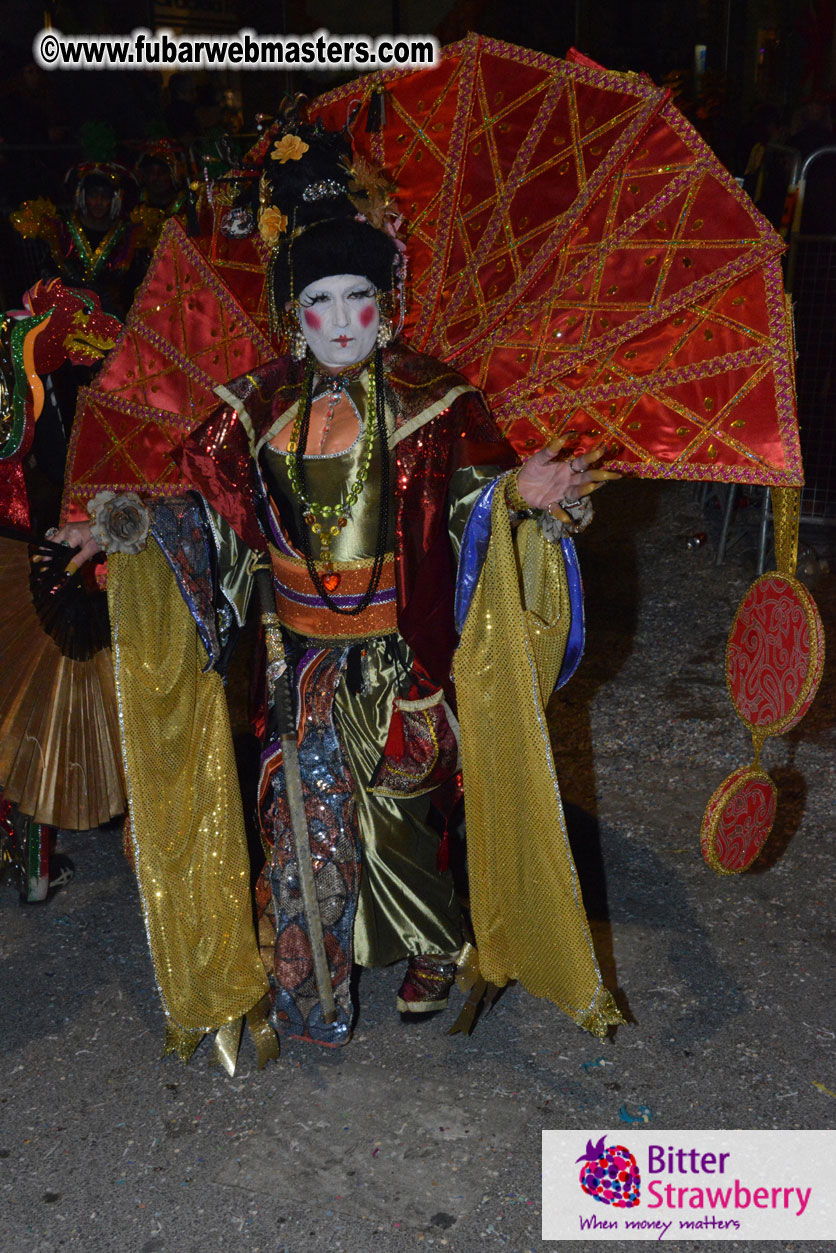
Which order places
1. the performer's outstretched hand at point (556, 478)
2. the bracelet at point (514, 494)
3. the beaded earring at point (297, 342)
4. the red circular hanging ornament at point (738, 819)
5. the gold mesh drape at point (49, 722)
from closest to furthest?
the performer's outstretched hand at point (556, 478) < the bracelet at point (514, 494) < the beaded earring at point (297, 342) < the red circular hanging ornament at point (738, 819) < the gold mesh drape at point (49, 722)

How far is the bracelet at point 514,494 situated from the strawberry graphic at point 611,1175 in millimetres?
1307

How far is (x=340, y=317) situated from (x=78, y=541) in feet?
2.49

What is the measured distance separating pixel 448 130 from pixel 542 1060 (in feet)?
6.96

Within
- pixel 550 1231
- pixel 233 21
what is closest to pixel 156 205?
pixel 233 21

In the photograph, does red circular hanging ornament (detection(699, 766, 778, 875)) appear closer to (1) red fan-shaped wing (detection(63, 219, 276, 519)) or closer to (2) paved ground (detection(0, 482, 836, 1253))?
(2) paved ground (detection(0, 482, 836, 1253))

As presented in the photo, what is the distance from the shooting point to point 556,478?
2221mm

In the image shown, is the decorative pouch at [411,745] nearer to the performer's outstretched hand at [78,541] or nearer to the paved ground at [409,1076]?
the paved ground at [409,1076]

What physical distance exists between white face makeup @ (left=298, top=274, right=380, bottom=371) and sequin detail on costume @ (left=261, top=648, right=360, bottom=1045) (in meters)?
0.67

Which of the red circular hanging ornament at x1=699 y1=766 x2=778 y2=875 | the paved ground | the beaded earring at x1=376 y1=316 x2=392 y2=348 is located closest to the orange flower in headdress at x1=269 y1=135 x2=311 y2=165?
the beaded earring at x1=376 y1=316 x2=392 y2=348

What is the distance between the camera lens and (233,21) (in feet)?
33.1

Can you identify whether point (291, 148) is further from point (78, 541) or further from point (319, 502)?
point (78, 541)

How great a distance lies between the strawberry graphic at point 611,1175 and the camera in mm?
2236

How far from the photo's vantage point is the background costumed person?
2422 mm

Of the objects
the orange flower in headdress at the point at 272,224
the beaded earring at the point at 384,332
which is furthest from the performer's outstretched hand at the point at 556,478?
the orange flower in headdress at the point at 272,224
